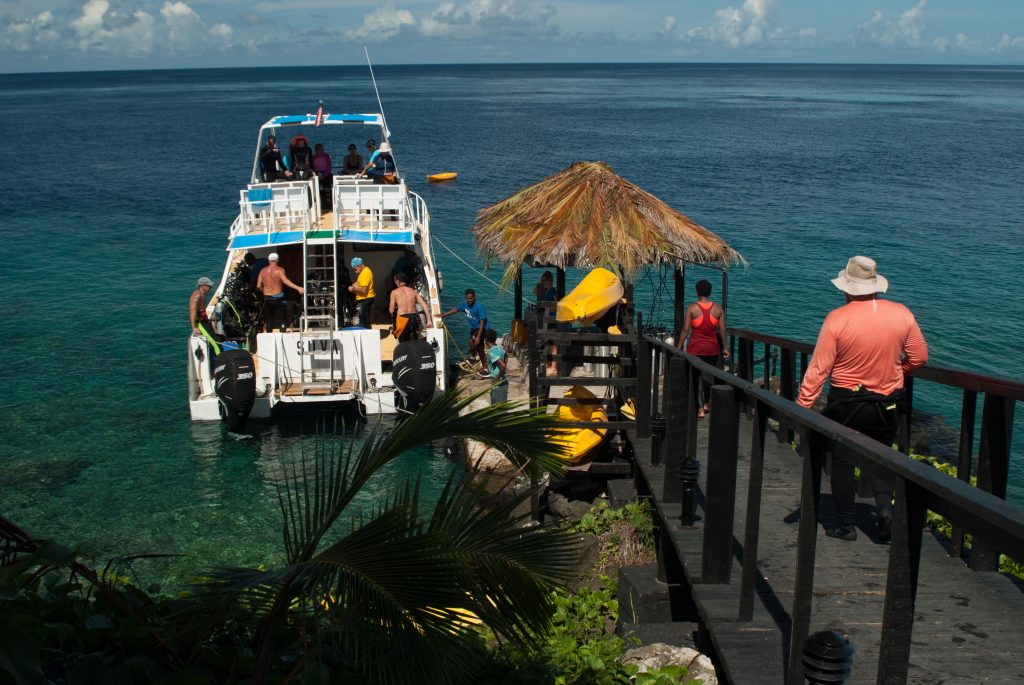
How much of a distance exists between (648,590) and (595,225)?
628 centimetres

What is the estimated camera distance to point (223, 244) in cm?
3100

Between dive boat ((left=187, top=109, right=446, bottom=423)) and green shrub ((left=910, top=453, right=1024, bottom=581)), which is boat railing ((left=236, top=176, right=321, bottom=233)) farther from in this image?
green shrub ((left=910, top=453, right=1024, bottom=581))

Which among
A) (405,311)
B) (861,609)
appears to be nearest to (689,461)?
(861,609)

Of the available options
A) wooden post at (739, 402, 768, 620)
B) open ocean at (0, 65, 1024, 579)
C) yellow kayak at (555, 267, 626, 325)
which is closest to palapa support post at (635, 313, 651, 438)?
yellow kayak at (555, 267, 626, 325)

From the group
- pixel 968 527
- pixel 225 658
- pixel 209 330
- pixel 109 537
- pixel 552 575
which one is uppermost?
pixel 968 527

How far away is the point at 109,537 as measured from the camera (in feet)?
36.5

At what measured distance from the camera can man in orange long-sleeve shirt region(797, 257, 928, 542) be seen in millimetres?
4852

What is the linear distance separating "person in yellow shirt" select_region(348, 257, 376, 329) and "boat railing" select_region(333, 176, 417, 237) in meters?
1.42

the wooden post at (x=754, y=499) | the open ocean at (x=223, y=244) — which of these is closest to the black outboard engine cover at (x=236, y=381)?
the open ocean at (x=223, y=244)

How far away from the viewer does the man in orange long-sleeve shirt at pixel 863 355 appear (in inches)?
191

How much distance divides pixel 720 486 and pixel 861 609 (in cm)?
76

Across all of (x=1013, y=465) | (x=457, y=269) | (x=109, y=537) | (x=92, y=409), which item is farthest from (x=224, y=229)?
(x=1013, y=465)

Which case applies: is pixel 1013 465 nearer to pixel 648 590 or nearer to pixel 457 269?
pixel 648 590

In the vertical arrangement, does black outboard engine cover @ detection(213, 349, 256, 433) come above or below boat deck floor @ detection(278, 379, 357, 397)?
above
